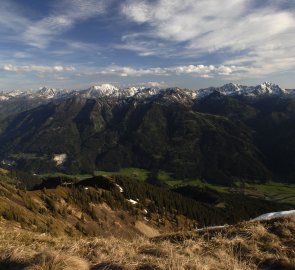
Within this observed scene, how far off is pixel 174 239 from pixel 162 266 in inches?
279

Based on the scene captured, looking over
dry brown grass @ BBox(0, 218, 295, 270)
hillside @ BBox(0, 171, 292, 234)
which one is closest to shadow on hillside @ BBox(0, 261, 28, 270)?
dry brown grass @ BBox(0, 218, 295, 270)

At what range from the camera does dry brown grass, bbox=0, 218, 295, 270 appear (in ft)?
31.0

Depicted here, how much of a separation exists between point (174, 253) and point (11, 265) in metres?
4.85

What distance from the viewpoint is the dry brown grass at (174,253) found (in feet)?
31.0

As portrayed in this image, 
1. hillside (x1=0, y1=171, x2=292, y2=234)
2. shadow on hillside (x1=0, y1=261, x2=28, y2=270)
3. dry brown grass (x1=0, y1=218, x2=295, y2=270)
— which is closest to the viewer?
shadow on hillside (x1=0, y1=261, x2=28, y2=270)

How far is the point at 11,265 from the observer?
9359 mm

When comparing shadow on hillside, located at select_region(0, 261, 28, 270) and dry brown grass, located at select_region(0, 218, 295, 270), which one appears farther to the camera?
dry brown grass, located at select_region(0, 218, 295, 270)

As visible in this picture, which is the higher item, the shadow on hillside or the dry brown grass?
the shadow on hillside

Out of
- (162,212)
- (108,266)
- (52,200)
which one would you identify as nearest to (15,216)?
(52,200)

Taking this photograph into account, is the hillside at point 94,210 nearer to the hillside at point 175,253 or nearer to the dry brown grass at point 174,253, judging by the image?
the hillside at point 175,253

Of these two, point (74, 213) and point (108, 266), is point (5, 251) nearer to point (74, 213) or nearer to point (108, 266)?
point (108, 266)

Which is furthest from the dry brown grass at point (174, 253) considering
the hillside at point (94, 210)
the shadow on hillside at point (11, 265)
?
the hillside at point (94, 210)

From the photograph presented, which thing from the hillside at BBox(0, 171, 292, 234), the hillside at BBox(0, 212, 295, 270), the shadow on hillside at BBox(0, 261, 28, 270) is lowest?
the hillside at BBox(0, 171, 292, 234)

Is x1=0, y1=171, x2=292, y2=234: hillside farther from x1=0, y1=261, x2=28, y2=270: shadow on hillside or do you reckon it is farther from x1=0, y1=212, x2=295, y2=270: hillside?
x1=0, y1=261, x2=28, y2=270: shadow on hillside
